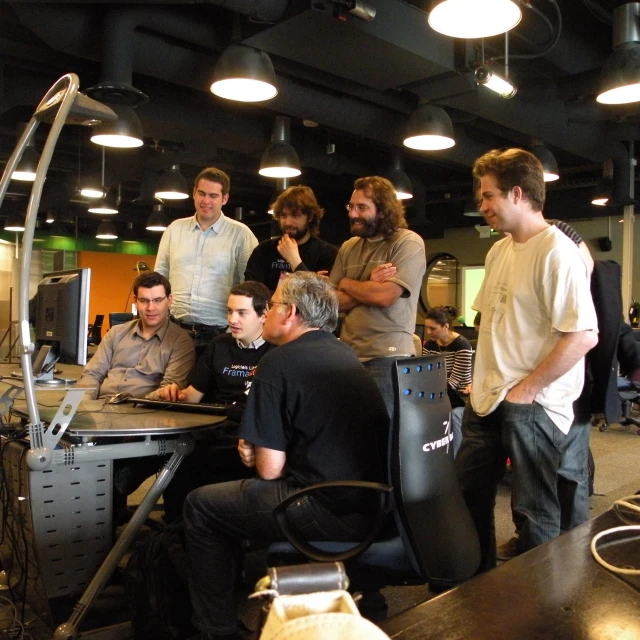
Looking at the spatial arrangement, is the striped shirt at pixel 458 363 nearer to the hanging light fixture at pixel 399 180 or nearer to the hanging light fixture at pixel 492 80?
the hanging light fixture at pixel 492 80

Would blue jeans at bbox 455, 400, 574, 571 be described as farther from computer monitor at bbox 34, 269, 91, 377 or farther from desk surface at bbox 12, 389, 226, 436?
computer monitor at bbox 34, 269, 91, 377

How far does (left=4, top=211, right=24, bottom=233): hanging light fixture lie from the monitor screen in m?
9.43

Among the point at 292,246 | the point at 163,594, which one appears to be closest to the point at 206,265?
the point at 292,246

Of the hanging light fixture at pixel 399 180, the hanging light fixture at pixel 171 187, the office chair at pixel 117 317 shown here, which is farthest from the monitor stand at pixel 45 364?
the hanging light fixture at pixel 171 187

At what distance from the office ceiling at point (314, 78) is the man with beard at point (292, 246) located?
4.23ft

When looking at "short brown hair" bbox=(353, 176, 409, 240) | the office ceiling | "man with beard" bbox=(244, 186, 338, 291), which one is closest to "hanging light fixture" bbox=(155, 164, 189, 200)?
the office ceiling

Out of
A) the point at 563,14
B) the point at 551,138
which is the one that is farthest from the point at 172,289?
the point at 551,138

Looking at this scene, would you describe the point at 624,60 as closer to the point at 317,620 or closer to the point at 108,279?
the point at 317,620

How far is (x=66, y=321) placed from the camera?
215 cm

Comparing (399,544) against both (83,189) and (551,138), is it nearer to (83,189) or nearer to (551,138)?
(551,138)

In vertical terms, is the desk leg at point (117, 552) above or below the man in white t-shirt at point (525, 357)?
below

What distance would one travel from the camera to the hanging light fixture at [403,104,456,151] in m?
4.79

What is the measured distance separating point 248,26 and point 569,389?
3.14m

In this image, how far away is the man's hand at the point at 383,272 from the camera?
2.51 m
